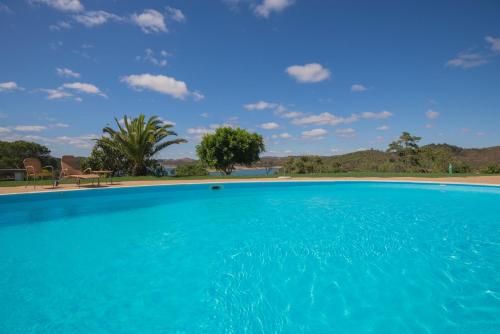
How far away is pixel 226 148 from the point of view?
18.8 metres

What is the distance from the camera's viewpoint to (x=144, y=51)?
42.7 feet

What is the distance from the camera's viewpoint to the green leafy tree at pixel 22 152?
20741 millimetres

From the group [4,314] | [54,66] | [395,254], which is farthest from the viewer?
[54,66]

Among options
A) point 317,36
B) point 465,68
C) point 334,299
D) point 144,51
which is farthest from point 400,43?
point 334,299

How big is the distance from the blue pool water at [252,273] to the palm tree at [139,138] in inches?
364

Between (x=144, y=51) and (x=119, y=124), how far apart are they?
5274 millimetres

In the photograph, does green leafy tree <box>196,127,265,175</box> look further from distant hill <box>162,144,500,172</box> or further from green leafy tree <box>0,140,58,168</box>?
green leafy tree <box>0,140,58,168</box>

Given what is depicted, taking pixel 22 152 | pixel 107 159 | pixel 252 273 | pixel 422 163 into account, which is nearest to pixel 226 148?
pixel 107 159

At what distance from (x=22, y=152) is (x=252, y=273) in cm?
3004

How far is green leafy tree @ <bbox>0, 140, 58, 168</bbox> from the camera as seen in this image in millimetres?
20741

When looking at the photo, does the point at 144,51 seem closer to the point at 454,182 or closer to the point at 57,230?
the point at 57,230

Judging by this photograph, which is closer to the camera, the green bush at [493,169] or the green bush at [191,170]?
the green bush at [493,169]

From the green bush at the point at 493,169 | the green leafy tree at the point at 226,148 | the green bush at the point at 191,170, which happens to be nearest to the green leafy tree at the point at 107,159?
the green bush at the point at 191,170

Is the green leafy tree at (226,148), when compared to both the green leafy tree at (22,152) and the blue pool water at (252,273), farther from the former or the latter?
the green leafy tree at (22,152)
